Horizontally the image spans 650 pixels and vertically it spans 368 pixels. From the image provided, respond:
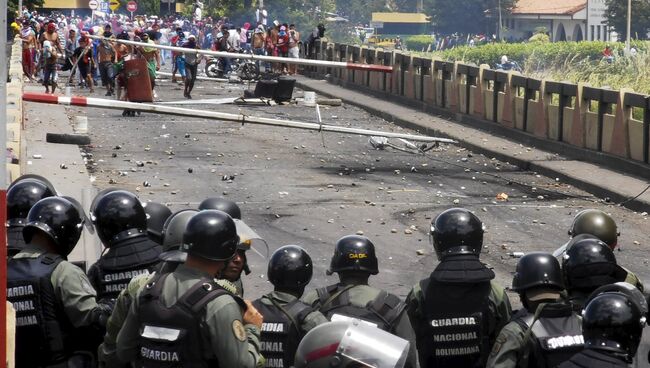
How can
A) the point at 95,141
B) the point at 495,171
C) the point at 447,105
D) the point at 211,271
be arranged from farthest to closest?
the point at 447,105 < the point at 95,141 < the point at 495,171 < the point at 211,271

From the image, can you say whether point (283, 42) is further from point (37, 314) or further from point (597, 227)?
point (37, 314)

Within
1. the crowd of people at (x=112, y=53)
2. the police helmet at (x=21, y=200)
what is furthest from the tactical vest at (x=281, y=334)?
the crowd of people at (x=112, y=53)

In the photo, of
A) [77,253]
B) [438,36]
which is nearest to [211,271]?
[77,253]

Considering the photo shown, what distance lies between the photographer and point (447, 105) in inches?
1223

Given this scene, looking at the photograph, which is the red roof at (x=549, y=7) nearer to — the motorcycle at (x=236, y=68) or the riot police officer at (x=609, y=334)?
the motorcycle at (x=236, y=68)

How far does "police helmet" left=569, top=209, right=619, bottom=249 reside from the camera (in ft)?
25.8

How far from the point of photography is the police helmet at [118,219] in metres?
6.77

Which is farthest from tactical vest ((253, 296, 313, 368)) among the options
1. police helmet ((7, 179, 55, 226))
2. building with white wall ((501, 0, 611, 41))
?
building with white wall ((501, 0, 611, 41))

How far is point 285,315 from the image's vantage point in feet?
22.0

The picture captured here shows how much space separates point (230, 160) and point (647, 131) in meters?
6.64

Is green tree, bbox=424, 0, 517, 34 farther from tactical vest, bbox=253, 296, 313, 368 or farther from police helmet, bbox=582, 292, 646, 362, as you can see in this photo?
police helmet, bbox=582, 292, 646, 362

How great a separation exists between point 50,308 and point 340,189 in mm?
12646

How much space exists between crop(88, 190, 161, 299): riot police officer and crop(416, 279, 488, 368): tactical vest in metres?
1.44

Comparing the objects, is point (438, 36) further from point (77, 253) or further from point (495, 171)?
point (77, 253)
